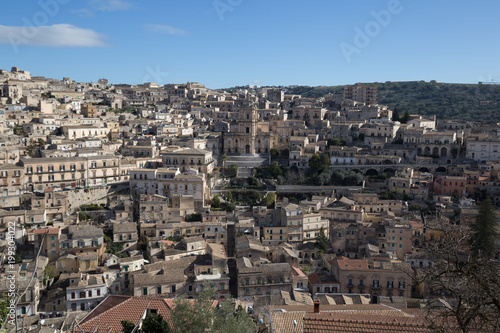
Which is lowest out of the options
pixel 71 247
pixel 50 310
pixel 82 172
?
pixel 50 310

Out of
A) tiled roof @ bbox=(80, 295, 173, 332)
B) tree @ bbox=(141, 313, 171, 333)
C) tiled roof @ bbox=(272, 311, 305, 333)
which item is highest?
tiled roof @ bbox=(272, 311, 305, 333)

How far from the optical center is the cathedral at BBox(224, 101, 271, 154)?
50.9m

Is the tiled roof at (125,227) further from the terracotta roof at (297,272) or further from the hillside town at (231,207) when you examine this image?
the terracotta roof at (297,272)

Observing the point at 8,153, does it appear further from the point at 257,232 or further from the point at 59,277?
the point at 257,232

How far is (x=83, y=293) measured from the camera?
78.9 ft

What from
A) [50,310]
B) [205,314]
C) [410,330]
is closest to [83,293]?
[50,310]

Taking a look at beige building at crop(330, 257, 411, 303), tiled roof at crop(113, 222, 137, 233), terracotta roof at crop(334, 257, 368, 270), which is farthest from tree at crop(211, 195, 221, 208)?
beige building at crop(330, 257, 411, 303)

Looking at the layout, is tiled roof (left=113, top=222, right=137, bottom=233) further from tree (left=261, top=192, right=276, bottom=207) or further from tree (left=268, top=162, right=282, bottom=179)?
tree (left=268, top=162, right=282, bottom=179)

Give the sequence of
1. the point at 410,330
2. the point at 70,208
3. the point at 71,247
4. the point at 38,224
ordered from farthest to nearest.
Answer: the point at 70,208, the point at 38,224, the point at 71,247, the point at 410,330

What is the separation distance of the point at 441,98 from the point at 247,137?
66.8 m

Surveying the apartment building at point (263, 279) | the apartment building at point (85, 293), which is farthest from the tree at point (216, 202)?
the apartment building at point (85, 293)

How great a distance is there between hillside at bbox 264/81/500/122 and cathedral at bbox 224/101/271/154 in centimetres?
3477

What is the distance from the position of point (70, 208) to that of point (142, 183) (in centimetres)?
617

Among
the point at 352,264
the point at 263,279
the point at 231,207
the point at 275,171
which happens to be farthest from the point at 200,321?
the point at 275,171
